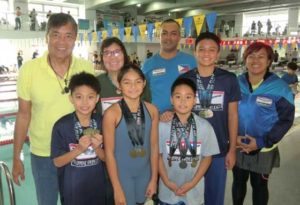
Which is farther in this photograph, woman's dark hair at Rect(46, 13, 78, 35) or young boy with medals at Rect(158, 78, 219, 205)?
young boy with medals at Rect(158, 78, 219, 205)

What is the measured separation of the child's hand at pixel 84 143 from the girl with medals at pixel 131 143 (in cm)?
13

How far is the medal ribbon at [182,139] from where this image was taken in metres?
2.23

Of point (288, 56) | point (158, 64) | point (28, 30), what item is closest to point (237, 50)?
point (288, 56)

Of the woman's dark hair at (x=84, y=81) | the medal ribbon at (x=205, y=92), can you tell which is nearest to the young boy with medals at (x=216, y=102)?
the medal ribbon at (x=205, y=92)

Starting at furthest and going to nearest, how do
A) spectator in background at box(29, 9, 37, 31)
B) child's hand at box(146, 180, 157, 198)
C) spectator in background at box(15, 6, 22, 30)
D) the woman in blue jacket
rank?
spectator in background at box(29, 9, 37, 31) < spectator in background at box(15, 6, 22, 30) < the woman in blue jacket < child's hand at box(146, 180, 157, 198)

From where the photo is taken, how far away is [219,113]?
94.3 inches

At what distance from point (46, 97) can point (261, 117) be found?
1847mm

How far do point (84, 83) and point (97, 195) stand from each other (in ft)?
2.71

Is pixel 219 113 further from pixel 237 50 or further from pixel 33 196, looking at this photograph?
pixel 237 50

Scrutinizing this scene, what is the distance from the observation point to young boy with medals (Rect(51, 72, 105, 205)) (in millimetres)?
2004

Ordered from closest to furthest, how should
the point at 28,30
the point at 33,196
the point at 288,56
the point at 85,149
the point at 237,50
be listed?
the point at 85,149, the point at 33,196, the point at 28,30, the point at 288,56, the point at 237,50

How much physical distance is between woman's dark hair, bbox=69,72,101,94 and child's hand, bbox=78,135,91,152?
0.36 meters

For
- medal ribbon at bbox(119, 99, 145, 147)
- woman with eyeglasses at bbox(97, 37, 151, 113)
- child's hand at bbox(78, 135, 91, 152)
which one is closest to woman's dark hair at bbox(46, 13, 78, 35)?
woman with eyeglasses at bbox(97, 37, 151, 113)

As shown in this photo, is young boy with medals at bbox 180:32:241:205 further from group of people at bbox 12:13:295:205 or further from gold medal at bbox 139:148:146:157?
gold medal at bbox 139:148:146:157
